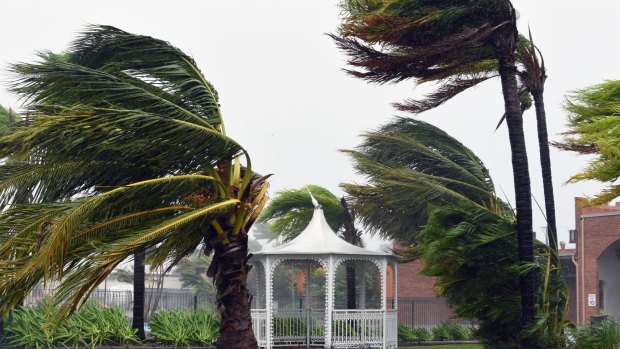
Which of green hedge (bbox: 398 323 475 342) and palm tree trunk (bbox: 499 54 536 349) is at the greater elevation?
palm tree trunk (bbox: 499 54 536 349)

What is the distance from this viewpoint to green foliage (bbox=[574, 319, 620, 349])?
18094 mm

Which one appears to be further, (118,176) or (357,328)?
(357,328)

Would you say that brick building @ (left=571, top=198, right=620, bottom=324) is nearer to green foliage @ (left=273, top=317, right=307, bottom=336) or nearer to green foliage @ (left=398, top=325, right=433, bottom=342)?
green foliage @ (left=398, top=325, right=433, bottom=342)

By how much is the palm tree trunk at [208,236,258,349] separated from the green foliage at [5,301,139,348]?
6.26m

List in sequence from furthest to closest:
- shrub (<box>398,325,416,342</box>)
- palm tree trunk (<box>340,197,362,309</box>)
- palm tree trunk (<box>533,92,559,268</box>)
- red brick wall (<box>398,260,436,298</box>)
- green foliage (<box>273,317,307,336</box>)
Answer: red brick wall (<box>398,260,436,298</box>) < shrub (<box>398,325,416,342</box>) < palm tree trunk (<box>340,197,362,309</box>) < green foliage (<box>273,317,307,336</box>) < palm tree trunk (<box>533,92,559,268</box>)

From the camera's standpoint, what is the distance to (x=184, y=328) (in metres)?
23.7

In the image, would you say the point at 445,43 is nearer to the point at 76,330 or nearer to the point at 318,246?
the point at 318,246

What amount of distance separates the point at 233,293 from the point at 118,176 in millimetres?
3330

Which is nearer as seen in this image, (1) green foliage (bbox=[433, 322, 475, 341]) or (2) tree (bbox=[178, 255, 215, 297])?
(1) green foliage (bbox=[433, 322, 475, 341])

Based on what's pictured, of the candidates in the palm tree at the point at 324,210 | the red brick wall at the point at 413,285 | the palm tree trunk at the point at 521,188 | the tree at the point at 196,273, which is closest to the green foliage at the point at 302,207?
the palm tree at the point at 324,210

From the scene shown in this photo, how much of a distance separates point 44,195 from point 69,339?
845 centimetres

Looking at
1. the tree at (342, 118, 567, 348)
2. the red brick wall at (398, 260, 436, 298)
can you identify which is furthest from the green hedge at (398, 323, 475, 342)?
the red brick wall at (398, 260, 436, 298)

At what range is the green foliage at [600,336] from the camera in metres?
18.1

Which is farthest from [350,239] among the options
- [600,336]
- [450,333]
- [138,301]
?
[600,336]
